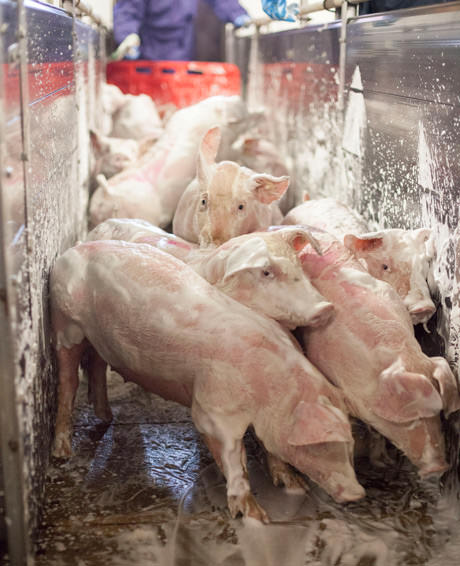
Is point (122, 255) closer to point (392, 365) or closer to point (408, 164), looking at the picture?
point (392, 365)

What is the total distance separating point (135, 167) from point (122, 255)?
190 cm

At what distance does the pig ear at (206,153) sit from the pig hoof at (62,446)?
97cm

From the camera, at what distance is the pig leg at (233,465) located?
1.71 meters

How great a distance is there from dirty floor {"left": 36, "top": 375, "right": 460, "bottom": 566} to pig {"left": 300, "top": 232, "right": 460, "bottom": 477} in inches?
6.1

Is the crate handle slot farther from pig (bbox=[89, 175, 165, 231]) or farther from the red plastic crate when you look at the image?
pig (bbox=[89, 175, 165, 231])

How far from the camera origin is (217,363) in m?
1.74

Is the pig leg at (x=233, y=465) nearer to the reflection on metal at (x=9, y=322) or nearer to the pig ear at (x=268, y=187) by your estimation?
the reflection on metal at (x=9, y=322)

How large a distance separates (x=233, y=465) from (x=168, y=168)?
225cm

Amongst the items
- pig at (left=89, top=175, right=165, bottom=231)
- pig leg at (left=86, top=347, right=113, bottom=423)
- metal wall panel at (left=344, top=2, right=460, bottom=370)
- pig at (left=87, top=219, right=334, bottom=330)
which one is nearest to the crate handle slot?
pig at (left=89, top=175, right=165, bottom=231)

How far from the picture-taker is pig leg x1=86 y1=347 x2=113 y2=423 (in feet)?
7.29

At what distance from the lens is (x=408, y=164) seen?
7.41 feet

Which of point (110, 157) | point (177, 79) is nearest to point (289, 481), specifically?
point (110, 157)

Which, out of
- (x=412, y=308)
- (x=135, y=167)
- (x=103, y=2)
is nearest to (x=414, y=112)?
(x=412, y=308)

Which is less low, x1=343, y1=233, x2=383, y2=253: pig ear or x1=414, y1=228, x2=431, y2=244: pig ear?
x1=414, y1=228, x2=431, y2=244: pig ear
